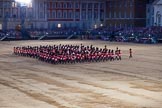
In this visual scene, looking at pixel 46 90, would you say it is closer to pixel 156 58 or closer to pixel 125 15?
pixel 156 58

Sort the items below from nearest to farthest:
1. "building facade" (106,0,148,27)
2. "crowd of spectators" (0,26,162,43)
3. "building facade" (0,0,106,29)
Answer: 1. "crowd of spectators" (0,26,162,43)
2. "building facade" (106,0,148,27)
3. "building facade" (0,0,106,29)

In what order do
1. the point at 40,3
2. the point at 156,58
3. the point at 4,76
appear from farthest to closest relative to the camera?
the point at 40,3 < the point at 156,58 < the point at 4,76

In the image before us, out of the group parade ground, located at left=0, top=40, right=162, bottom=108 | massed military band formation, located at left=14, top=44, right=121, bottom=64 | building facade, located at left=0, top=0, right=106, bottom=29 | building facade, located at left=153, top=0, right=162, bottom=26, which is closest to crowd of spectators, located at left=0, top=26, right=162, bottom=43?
building facade, located at left=0, top=0, right=106, bottom=29

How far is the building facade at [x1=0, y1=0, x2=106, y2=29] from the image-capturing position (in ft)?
442

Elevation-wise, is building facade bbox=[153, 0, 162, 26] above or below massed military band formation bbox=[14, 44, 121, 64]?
above

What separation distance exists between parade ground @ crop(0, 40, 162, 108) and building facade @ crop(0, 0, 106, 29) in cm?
7748

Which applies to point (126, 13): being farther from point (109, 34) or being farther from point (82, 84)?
point (82, 84)

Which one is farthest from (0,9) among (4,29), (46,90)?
(46,90)

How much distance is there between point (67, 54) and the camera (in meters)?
55.4

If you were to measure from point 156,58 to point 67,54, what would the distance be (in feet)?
38.0

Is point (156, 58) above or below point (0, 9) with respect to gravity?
below

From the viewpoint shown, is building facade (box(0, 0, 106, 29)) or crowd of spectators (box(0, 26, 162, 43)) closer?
crowd of spectators (box(0, 26, 162, 43))

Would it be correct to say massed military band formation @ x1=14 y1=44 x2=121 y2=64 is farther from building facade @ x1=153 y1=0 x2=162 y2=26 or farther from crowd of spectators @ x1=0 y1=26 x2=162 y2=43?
building facade @ x1=153 y1=0 x2=162 y2=26

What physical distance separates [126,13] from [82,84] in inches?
3853
